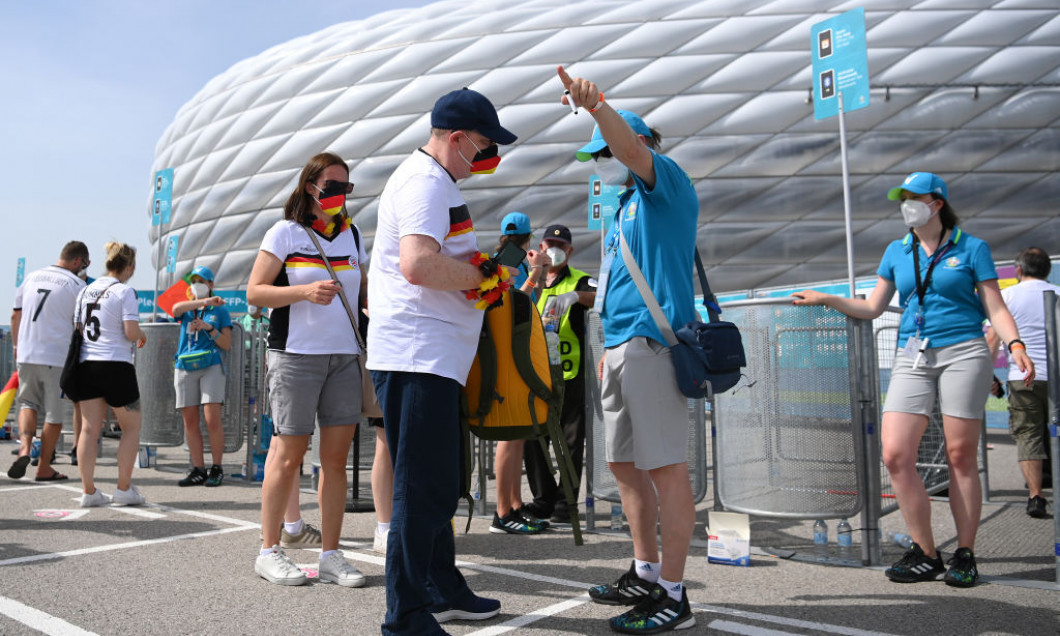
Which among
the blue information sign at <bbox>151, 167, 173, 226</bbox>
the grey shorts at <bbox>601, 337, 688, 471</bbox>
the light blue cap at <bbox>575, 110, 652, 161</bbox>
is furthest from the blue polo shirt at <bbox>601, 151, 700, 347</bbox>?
the blue information sign at <bbox>151, 167, 173, 226</bbox>

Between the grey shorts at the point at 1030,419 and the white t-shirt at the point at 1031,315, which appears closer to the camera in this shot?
the grey shorts at the point at 1030,419

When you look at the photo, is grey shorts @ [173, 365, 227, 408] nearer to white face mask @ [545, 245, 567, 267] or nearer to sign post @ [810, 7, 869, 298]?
white face mask @ [545, 245, 567, 267]

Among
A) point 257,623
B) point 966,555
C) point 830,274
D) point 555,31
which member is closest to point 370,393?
point 257,623

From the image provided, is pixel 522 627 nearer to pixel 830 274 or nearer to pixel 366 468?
pixel 366 468

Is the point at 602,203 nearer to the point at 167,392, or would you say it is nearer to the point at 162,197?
the point at 167,392

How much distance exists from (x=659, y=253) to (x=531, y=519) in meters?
2.50

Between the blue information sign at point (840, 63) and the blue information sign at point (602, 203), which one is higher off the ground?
the blue information sign at point (840, 63)

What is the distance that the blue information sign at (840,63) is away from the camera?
7863 mm

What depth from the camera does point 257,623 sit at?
287 cm

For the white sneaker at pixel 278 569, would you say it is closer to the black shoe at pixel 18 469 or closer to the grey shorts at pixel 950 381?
the grey shorts at pixel 950 381

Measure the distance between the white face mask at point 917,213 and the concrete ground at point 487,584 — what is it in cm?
171

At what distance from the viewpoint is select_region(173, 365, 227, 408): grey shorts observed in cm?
681

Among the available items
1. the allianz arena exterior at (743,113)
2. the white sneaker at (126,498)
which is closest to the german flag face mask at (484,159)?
the white sneaker at (126,498)

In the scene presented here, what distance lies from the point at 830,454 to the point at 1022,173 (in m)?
23.3
